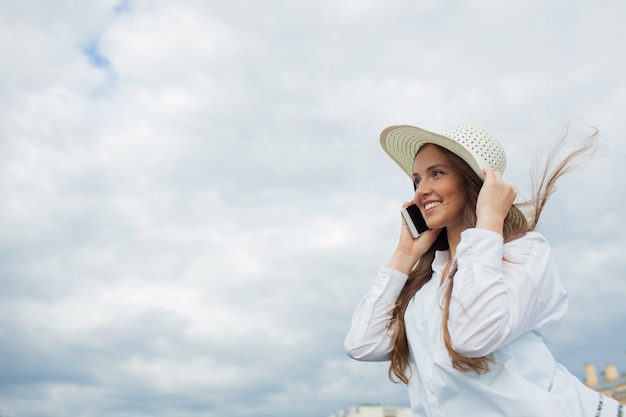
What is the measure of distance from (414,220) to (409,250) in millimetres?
166

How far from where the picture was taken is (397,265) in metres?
3.36

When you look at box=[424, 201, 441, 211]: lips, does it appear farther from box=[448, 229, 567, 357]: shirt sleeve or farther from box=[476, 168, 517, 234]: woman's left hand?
box=[448, 229, 567, 357]: shirt sleeve

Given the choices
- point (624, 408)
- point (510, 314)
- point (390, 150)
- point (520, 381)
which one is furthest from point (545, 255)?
point (390, 150)

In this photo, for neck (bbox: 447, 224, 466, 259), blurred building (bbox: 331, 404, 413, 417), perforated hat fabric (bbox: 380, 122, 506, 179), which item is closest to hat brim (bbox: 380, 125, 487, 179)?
perforated hat fabric (bbox: 380, 122, 506, 179)

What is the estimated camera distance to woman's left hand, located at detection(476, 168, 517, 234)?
2.72 meters

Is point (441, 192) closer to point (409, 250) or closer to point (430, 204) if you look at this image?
point (430, 204)

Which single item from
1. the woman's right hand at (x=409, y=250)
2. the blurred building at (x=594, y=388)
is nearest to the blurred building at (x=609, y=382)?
the blurred building at (x=594, y=388)

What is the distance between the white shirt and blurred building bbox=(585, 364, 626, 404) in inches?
1541

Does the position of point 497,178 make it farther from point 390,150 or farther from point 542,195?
point 390,150

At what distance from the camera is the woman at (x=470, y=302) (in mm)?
2492

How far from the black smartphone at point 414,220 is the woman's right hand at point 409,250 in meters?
0.03

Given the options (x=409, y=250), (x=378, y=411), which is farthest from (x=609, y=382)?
(x=409, y=250)

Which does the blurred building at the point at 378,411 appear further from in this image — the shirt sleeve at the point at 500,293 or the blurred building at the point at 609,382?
the shirt sleeve at the point at 500,293

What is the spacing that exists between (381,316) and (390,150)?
3.20 feet
